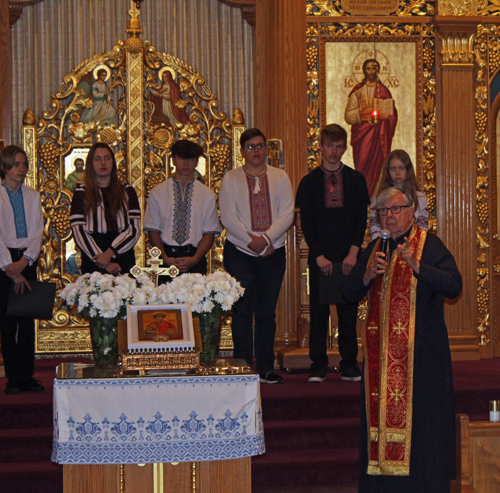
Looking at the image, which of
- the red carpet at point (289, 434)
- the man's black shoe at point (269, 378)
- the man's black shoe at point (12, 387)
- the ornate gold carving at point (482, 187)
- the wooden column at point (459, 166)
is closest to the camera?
the red carpet at point (289, 434)

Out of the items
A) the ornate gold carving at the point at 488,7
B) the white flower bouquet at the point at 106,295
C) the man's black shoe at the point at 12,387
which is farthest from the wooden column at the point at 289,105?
the white flower bouquet at the point at 106,295

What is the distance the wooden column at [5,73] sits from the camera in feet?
23.9

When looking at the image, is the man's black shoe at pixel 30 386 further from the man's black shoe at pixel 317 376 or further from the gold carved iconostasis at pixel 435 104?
the gold carved iconostasis at pixel 435 104

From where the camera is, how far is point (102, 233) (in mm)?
5582

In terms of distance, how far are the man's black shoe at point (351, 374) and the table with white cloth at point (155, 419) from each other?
2.44m

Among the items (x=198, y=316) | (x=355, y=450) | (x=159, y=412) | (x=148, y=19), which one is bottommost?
(x=355, y=450)

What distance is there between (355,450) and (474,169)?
3440 mm

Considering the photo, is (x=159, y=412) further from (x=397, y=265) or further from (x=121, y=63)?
(x=121, y=63)

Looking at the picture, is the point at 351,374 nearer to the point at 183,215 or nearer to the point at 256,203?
the point at 256,203

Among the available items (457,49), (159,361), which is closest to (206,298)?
(159,361)

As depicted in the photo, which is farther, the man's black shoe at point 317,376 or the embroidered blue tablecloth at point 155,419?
the man's black shoe at point 317,376

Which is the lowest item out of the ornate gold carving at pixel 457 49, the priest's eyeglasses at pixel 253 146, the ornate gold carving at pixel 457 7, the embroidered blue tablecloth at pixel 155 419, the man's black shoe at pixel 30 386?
the man's black shoe at pixel 30 386

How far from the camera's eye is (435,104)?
7430mm

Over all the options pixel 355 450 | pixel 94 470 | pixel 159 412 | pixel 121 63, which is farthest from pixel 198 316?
pixel 121 63
